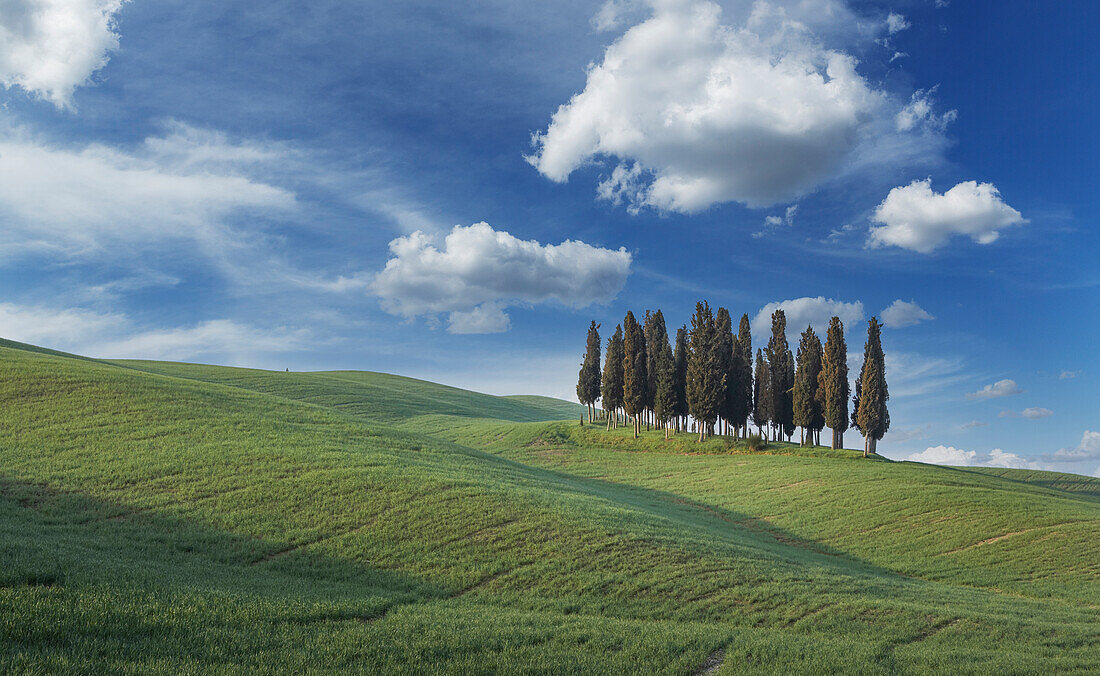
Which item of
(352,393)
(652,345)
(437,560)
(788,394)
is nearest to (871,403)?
(788,394)

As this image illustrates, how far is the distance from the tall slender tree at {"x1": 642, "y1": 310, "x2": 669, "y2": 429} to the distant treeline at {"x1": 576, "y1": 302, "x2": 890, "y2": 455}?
0.53 feet

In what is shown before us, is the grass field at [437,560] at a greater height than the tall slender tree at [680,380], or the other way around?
the tall slender tree at [680,380]

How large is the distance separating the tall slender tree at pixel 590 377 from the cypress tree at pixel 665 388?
55.4ft

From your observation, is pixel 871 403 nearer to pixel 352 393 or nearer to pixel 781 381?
pixel 781 381

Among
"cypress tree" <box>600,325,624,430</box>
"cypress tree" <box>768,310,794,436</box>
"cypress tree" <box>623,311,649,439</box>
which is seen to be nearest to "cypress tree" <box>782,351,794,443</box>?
"cypress tree" <box>768,310,794,436</box>

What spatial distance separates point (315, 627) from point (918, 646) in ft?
43.3

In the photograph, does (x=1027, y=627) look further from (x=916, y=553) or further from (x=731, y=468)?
(x=731, y=468)

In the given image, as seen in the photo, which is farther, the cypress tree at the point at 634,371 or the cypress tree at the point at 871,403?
the cypress tree at the point at 634,371

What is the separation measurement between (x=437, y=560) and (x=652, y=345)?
65841mm

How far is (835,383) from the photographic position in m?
60.9

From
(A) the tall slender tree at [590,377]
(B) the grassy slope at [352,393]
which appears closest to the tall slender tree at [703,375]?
(A) the tall slender tree at [590,377]

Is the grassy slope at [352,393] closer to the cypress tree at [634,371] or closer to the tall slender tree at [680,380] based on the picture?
the cypress tree at [634,371]

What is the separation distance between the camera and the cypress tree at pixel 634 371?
234 ft

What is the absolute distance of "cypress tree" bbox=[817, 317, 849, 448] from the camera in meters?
60.4
